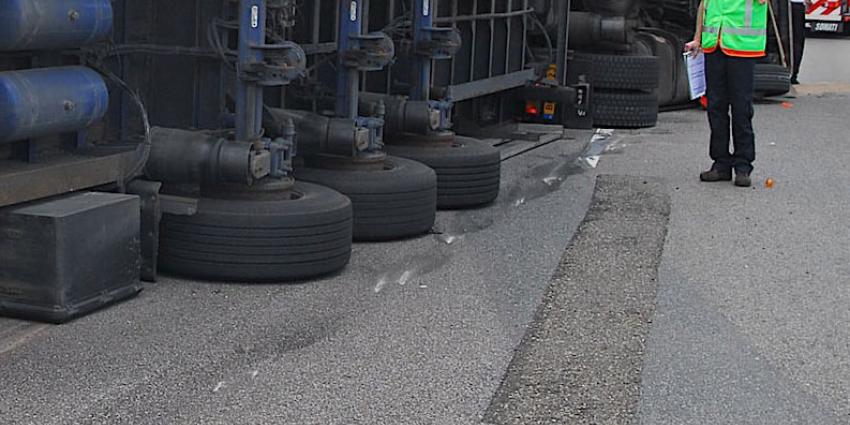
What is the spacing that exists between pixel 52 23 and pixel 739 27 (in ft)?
18.1

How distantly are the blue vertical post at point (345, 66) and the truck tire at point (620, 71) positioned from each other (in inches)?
233

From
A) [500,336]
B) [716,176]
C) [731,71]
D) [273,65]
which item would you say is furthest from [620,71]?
[500,336]

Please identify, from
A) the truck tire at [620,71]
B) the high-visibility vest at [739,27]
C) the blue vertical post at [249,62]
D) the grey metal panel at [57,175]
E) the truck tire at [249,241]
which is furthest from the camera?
the truck tire at [620,71]

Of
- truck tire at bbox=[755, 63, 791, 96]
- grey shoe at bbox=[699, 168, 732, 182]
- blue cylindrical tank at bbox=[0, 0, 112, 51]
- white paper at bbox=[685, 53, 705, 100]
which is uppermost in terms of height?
blue cylindrical tank at bbox=[0, 0, 112, 51]

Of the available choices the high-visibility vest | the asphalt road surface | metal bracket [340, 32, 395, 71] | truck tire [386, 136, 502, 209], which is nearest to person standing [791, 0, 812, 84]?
the high-visibility vest

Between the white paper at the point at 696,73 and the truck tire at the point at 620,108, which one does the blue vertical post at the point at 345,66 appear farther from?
the truck tire at the point at 620,108

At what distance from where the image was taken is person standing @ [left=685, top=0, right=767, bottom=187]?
31.6ft

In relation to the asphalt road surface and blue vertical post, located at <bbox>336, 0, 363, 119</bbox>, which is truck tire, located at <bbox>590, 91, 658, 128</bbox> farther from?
blue vertical post, located at <bbox>336, 0, 363, 119</bbox>

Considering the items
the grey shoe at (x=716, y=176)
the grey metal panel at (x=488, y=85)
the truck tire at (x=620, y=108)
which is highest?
the grey metal panel at (x=488, y=85)

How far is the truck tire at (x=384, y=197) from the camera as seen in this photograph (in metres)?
7.32

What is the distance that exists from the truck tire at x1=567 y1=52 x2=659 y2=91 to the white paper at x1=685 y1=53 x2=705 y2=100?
10.1ft

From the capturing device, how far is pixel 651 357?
5.43 meters

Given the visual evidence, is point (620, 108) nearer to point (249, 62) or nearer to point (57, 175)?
point (249, 62)

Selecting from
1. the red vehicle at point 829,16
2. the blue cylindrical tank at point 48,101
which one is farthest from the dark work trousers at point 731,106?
the red vehicle at point 829,16
